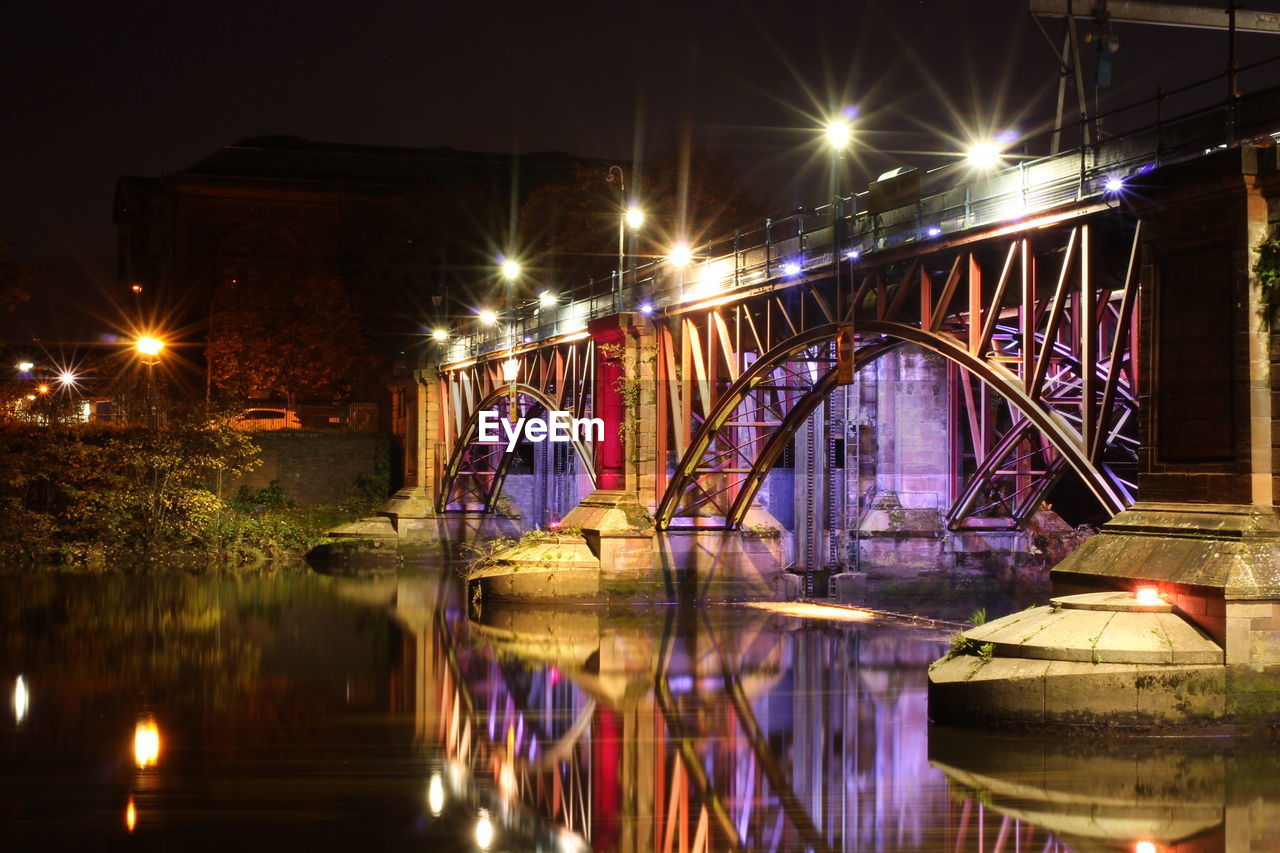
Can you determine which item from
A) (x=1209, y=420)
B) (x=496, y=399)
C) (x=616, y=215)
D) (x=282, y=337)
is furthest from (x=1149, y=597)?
(x=282, y=337)

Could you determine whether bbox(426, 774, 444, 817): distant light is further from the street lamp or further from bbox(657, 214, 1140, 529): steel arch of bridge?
the street lamp

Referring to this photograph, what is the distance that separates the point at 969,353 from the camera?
73.8ft

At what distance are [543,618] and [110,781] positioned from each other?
17.7m

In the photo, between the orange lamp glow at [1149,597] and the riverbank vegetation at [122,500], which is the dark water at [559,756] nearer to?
the orange lamp glow at [1149,597]

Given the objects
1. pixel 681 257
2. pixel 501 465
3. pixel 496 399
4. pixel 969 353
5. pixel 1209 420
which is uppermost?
pixel 681 257

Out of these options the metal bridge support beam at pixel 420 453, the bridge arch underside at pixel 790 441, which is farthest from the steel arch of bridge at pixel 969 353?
the metal bridge support beam at pixel 420 453

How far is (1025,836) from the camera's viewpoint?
1220 cm

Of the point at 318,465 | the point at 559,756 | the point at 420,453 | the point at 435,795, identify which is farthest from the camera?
the point at 318,465

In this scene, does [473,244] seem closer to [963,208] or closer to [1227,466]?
[963,208]

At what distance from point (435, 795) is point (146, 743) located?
4751mm

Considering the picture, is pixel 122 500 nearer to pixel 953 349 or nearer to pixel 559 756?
pixel 953 349

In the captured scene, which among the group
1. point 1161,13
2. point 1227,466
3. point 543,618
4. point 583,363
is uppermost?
point 1161,13

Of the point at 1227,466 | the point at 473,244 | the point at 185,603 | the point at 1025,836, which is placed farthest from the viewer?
the point at 473,244

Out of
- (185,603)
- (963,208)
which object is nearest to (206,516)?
(185,603)
